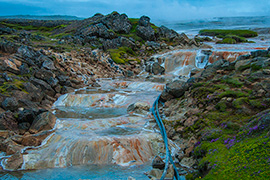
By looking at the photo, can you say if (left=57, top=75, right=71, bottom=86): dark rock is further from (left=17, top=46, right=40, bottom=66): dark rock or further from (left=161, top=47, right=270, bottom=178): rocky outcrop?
(left=161, top=47, right=270, bottom=178): rocky outcrop

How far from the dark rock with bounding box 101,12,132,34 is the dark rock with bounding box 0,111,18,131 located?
44.9 meters

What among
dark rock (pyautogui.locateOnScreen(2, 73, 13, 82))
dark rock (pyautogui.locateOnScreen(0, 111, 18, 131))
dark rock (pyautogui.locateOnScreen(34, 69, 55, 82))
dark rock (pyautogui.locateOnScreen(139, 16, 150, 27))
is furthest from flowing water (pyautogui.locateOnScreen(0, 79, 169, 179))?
dark rock (pyautogui.locateOnScreen(139, 16, 150, 27))

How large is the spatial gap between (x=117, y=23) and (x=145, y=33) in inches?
347

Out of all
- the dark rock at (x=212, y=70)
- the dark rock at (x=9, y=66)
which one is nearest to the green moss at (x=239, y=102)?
the dark rock at (x=212, y=70)

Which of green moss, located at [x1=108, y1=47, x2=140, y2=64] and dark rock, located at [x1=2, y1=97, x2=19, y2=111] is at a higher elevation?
green moss, located at [x1=108, y1=47, x2=140, y2=64]

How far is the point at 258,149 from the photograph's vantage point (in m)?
7.99

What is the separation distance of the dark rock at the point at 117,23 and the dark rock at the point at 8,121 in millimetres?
44874

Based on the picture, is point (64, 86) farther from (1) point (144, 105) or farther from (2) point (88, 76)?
(1) point (144, 105)

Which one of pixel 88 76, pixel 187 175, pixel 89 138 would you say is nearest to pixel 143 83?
pixel 88 76

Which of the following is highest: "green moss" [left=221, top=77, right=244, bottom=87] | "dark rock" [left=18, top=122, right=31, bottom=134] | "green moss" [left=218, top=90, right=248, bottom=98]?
"green moss" [left=221, top=77, right=244, bottom=87]

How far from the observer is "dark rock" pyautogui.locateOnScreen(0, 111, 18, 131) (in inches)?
614

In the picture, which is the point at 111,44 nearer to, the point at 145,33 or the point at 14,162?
the point at 145,33

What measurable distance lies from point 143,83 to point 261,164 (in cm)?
2472

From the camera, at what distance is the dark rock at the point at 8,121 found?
1559cm
